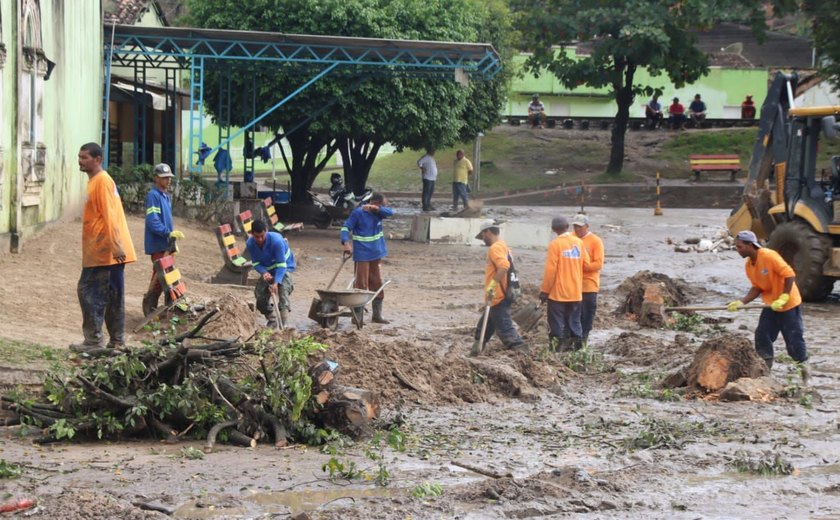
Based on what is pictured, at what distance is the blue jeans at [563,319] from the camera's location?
40.8ft

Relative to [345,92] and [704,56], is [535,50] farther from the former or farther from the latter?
[345,92]

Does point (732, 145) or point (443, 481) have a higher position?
point (732, 145)

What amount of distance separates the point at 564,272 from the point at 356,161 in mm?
20878

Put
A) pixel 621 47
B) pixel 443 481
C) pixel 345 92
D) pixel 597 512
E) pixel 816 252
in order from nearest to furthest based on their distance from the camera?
pixel 597 512 < pixel 443 481 < pixel 816 252 < pixel 345 92 < pixel 621 47

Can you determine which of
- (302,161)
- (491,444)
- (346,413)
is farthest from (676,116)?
(346,413)

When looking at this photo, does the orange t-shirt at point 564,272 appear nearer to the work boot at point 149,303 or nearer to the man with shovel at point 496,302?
the man with shovel at point 496,302

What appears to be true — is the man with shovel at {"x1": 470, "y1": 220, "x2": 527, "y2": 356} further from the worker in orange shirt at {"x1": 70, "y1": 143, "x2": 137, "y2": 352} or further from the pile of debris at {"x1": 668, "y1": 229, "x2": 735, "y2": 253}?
the pile of debris at {"x1": 668, "y1": 229, "x2": 735, "y2": 253}

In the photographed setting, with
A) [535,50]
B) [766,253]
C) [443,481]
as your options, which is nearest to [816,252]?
[766,253]

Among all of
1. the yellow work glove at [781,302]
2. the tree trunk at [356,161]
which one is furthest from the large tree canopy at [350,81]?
the yellow work glove at [781,302]

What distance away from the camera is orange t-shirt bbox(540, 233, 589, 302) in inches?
485

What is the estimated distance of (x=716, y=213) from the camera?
34.0 meters

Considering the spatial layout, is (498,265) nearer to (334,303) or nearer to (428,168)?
(334,303)

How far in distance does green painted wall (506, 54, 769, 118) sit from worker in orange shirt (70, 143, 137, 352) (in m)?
44.3

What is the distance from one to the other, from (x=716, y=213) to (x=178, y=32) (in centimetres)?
1787
